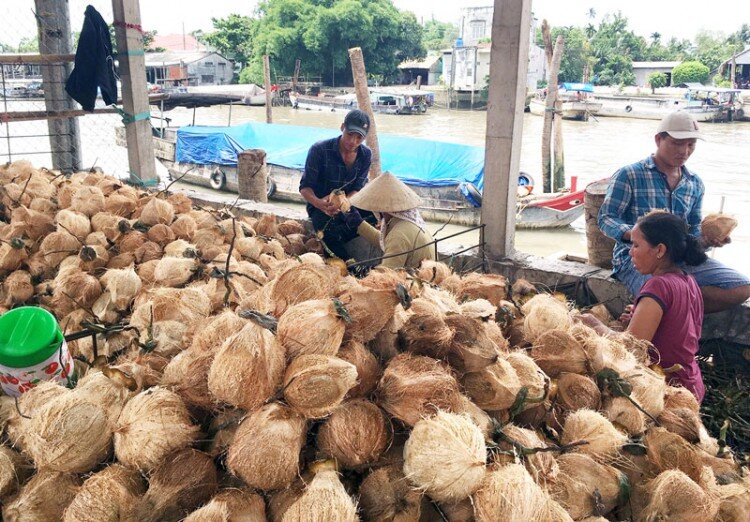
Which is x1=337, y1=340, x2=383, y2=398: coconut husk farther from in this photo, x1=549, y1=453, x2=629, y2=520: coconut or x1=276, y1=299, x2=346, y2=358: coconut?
x1=549, y1=453, x2=629, y2=520: coconut

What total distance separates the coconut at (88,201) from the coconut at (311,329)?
9.16ft

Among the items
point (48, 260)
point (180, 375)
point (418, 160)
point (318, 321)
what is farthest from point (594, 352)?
point (418, 160)

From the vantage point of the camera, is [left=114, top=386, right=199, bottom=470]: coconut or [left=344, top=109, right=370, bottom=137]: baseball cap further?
[left=344, top=109, right=370, bottom=137]: baseball cap

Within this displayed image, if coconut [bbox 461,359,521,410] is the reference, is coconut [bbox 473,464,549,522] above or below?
below

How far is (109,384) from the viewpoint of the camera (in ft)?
5.87

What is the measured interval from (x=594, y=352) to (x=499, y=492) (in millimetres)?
931

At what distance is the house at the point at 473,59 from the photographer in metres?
53.2

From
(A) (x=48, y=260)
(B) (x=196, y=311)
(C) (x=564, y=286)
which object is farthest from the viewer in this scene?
(C) (x=564, y=286)

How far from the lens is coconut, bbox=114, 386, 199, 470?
1578 mm

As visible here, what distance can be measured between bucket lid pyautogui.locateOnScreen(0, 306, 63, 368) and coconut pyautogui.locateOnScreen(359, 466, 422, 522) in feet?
4.03

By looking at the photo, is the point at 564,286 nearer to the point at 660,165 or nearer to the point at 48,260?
the point at 660,165

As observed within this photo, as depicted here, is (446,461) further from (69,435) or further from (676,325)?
(676,325)

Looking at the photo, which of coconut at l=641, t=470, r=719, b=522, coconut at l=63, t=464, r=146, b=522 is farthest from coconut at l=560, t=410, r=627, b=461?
coconut at l=63, t=464, r=146, b=522

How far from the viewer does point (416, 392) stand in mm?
1631
